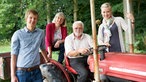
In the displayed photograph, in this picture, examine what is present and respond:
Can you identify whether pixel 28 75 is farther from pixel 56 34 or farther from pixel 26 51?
pixel 56 34

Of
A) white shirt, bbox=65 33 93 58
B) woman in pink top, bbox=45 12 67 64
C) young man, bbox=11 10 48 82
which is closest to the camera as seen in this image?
young man, bbox=11 10 48 82

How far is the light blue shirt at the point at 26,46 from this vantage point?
11.9 feet

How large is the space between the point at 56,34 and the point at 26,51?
1.96m

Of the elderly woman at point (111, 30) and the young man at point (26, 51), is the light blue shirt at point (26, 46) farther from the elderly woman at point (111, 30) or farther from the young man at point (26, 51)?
the elderly woman at point (111, 30)

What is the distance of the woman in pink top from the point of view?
5.50m

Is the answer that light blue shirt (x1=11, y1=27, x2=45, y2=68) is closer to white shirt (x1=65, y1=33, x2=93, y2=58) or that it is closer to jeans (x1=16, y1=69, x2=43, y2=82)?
jeans (x1=16, y1=69, x2=43, y2=82)

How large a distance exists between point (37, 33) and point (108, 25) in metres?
1.31

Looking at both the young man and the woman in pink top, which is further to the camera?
the woman in pink top

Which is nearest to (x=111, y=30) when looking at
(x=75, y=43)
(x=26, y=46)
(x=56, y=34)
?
(x=75, y=43)

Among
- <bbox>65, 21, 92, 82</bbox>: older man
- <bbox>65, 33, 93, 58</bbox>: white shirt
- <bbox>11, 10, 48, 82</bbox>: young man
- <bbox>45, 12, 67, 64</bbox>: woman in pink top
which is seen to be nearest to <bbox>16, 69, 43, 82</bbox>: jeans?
<bbox>11, 10, 48, 82</bbox>: young man

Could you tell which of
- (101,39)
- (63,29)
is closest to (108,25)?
(101,39)

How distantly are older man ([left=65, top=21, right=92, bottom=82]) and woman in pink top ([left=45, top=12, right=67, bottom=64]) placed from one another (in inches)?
34.2

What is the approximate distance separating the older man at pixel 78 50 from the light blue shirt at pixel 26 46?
776 millimetres

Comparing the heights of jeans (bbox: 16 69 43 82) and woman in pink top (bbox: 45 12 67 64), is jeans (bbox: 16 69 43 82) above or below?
below
